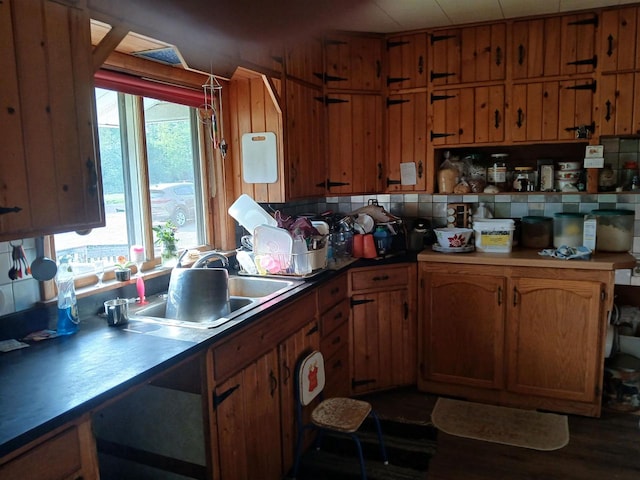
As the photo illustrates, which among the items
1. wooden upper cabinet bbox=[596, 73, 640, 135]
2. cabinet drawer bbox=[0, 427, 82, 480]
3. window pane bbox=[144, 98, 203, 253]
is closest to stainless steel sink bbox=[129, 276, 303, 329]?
window pane bbox=[144, 98, 203, 253]

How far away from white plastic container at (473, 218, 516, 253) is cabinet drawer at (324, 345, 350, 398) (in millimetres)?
1057

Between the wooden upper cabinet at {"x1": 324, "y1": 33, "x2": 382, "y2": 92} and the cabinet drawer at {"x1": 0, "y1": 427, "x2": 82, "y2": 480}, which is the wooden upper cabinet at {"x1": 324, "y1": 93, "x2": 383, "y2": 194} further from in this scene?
the cabinet drawer at {"x1": 0, "y1": 427, "x2": 82, "y2": 480}

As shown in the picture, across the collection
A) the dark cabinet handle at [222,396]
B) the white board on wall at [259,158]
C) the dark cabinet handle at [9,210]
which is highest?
the white board on wall at [259,158]

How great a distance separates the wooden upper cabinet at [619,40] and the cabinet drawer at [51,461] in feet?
10.1

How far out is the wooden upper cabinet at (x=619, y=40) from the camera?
267 centimetres

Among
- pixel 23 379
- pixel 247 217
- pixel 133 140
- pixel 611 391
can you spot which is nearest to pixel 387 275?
pixel 247 217

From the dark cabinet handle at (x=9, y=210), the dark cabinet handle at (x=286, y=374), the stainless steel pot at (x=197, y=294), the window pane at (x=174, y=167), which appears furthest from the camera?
the window pane at (x=174, y=167)

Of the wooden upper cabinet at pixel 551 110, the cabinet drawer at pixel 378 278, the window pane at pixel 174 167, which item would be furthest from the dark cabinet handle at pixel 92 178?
the wooden upper cabinet at pixel 551 110

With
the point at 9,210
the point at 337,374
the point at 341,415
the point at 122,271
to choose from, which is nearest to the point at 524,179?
the point at 337,374

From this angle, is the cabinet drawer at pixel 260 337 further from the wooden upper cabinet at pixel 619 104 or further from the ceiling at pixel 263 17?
the wooden upper cabinet at pixel 619 104

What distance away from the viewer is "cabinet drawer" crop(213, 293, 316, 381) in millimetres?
1704

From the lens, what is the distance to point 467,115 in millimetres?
3037

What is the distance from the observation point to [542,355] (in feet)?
9.05

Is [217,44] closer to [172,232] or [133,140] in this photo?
[133,140]
